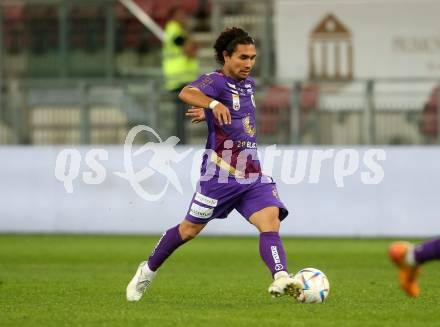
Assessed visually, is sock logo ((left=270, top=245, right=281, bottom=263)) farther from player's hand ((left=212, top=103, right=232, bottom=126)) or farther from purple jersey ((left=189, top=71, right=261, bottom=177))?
player's hand ((left=212, top=103, right=232, bottom=126))

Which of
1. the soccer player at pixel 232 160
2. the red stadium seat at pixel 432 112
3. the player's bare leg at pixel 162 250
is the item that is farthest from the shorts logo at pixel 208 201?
the red stadium seat at pixel 432 112

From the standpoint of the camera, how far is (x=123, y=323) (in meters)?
9.02

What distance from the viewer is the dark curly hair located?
10.5 metres

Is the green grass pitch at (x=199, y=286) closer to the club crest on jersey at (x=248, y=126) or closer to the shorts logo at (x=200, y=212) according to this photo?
the shorts logo at (x=200, y=212)

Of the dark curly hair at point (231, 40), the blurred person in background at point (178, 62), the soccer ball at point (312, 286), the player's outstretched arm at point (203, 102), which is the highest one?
the dark curly hair at point (231, 40)

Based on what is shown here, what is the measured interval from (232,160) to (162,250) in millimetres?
993

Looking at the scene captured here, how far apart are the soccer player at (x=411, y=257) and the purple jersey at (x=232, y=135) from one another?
7.74 ft

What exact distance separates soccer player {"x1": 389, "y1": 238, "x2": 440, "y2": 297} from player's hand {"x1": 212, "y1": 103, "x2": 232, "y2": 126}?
6.29 ft

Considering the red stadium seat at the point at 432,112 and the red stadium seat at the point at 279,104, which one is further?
the red stadium seat at the point at 279,104

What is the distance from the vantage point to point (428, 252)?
8344mm

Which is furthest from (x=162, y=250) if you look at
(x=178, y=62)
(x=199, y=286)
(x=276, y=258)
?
(x=178, y=62)

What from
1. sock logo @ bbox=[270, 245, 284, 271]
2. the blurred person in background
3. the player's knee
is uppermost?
the blurred person in background

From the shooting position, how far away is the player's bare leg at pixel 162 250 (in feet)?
34.9

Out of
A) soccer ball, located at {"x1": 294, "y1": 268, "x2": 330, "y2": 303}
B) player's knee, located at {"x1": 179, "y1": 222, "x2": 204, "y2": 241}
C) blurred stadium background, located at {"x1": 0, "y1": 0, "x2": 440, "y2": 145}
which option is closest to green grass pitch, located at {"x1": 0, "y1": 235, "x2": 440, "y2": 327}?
soccer ball, located at {"x1": 294, "y1": 268, "x2": 330, "y2": 303}
